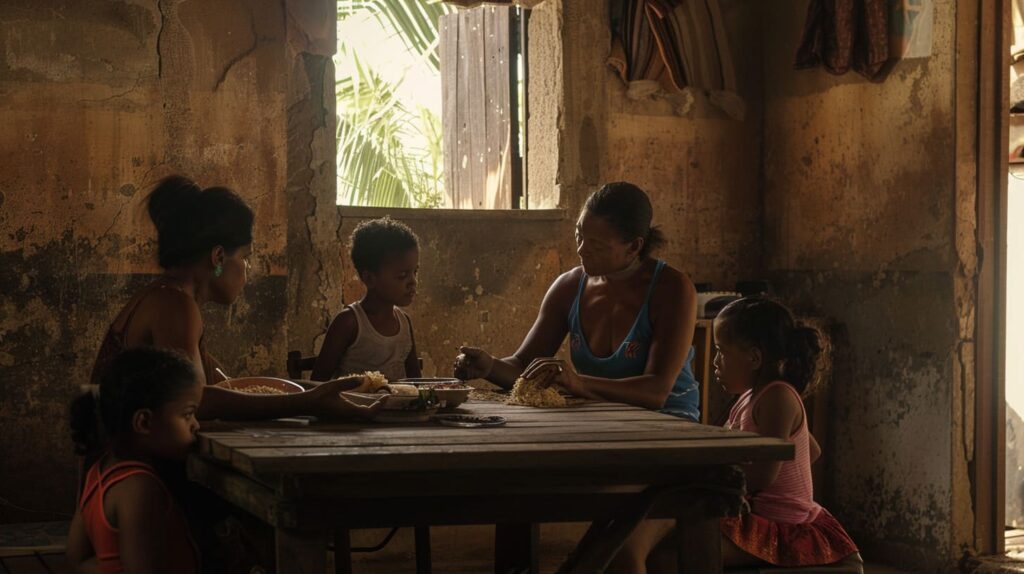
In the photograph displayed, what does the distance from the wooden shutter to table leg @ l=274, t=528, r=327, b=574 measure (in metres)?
3.74

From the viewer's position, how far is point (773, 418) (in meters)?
3.17

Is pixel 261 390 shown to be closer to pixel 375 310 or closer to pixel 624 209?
pixel 375 310

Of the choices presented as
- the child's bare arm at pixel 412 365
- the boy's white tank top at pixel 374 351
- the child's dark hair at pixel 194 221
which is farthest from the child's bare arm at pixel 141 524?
the child's bare arm at pixel 412 365

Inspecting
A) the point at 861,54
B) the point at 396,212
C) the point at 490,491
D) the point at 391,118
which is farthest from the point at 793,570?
the point at 391,118

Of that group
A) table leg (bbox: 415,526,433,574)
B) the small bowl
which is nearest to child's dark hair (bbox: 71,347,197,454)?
the small bowl

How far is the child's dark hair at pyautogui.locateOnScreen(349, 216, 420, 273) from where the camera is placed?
4145 millimetres

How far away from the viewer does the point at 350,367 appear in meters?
4.16

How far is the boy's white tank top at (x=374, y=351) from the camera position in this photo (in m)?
4.17

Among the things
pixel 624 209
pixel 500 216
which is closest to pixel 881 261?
pixel 500 216

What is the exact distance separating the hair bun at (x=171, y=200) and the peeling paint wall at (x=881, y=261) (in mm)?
3326

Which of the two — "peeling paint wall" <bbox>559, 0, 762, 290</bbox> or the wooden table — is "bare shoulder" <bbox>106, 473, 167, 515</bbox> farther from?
"peeling paint wall" <bbox>559, 0, 762, 290</bbox>

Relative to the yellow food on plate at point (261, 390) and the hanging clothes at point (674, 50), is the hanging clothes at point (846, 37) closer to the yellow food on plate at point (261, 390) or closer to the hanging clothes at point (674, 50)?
the hanging clothes at point (674, 50)

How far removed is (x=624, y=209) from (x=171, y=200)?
139 centimetres

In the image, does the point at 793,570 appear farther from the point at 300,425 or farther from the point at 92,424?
the point at 92,424
